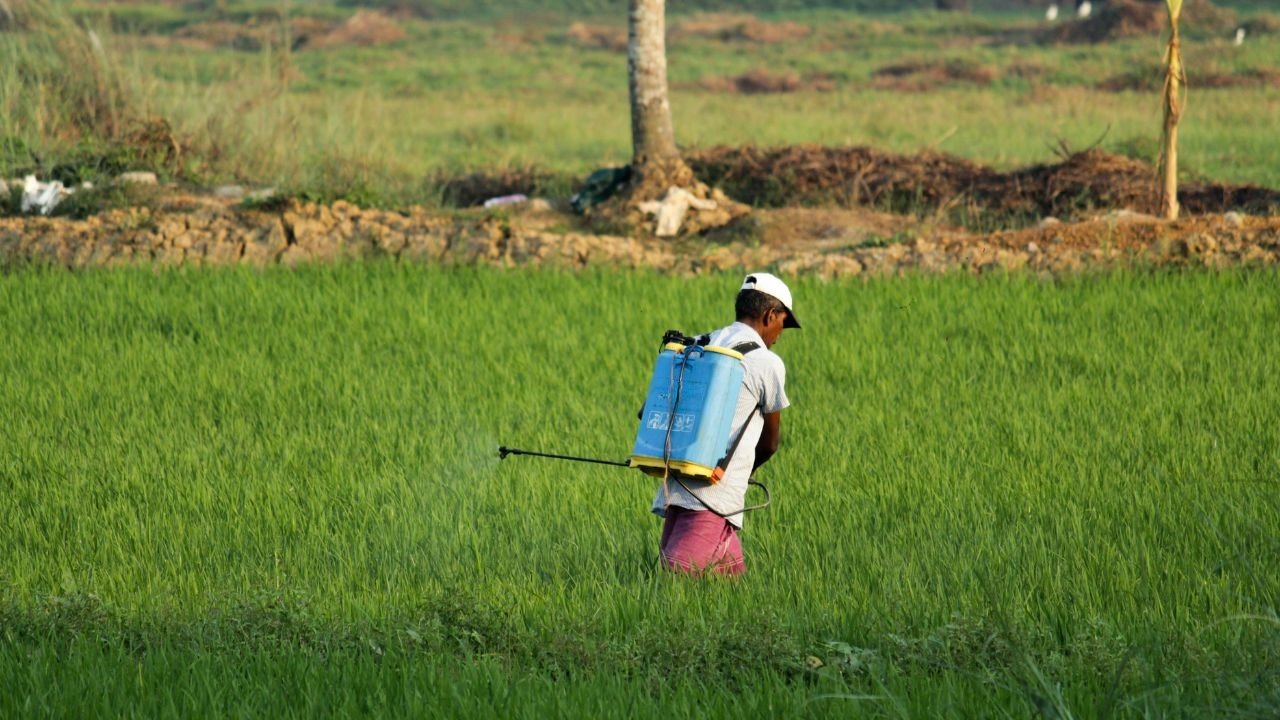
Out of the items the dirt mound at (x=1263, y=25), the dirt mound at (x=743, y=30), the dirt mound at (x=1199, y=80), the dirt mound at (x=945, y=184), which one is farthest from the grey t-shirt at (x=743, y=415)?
the dirt mound at (x=743, y=30)

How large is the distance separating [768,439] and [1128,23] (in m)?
38.4

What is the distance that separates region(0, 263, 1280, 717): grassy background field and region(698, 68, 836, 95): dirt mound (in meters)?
23.8

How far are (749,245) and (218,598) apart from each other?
8.30 m

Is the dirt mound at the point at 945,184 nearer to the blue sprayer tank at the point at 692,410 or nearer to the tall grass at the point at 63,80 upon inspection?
the tall grass at the point at 63,80

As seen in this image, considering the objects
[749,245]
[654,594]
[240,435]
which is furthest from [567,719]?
[749,245]

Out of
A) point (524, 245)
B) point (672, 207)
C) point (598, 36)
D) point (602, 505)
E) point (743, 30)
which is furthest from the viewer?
point (743, 30)

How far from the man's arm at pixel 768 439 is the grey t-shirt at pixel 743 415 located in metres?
0.03

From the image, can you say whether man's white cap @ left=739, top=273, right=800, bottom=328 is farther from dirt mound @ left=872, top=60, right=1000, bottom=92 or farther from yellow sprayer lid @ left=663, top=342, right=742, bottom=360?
dirt mound @ left=872, top=60, right=1000, bottom=92

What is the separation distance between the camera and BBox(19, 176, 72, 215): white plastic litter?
13.2m

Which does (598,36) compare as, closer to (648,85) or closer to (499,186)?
(499,186)

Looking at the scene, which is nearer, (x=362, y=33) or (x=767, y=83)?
(x=767, y=83)

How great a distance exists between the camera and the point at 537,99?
106ft

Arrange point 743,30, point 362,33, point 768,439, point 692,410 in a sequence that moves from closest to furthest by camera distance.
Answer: point 692,410 < point 768,439 < point 362,33 < point 743,30

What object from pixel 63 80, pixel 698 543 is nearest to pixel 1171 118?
pixel 698 543
